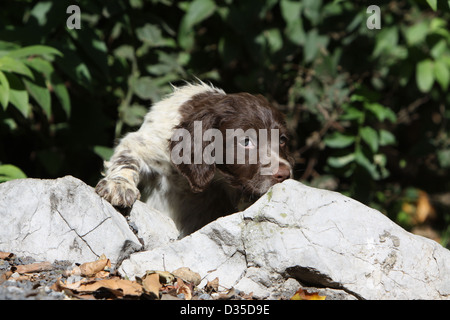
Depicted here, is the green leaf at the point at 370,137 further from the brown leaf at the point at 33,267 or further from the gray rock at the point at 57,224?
the brown leaf at the point at 33,267

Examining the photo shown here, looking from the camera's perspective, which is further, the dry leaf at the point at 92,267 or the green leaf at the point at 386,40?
the green leaf at the point at 386,40

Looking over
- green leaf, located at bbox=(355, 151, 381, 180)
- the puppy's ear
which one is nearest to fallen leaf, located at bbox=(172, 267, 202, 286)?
the puppy's ear

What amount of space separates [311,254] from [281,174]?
92cm

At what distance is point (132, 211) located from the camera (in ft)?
12.7

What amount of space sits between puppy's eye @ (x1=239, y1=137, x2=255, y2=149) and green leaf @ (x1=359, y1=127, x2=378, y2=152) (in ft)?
7.03

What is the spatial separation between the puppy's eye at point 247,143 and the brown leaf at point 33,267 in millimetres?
1688

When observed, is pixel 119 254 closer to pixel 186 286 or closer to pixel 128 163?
pixel 186 286

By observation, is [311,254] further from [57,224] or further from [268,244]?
[57,224]

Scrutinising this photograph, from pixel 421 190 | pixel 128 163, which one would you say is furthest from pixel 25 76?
pixel 421 190

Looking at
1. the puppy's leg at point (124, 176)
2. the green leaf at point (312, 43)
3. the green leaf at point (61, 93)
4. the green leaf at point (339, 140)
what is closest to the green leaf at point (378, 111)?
the green leaf at point (339, 140)

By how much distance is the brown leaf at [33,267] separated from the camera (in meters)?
3.11

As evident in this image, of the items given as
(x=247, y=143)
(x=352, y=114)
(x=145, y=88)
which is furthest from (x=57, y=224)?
(x=352, y=114)

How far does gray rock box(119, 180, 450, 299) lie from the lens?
3.13 m

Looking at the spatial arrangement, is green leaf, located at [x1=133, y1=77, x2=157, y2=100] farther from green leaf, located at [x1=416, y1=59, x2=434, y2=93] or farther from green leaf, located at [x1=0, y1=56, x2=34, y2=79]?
green leaf, located at [x1=416, y1=59, x2=434, y2=93]
